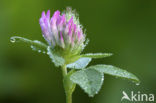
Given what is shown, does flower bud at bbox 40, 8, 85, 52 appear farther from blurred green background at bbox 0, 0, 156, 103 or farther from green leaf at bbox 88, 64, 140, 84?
blurred green background at bbox 0, 0, 156, 103

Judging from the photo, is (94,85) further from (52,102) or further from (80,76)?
(52,102)

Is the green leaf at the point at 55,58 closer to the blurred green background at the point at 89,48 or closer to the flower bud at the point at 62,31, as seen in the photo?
the flower bud at the point at 62,31

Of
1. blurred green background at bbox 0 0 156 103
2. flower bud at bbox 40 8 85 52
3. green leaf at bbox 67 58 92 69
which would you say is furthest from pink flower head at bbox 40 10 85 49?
blurred green background at bbox 0 0 156 103

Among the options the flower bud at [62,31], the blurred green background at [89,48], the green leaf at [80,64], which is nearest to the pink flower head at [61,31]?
the flower bud at [62,31]

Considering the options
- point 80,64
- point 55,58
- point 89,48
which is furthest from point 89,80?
point 89,48

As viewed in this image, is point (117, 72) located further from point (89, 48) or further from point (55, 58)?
point (89, 48)
